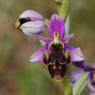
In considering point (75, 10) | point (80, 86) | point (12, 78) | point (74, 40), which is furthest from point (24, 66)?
point (80, 86)

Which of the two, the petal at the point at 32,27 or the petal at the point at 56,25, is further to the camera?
the petal at the point at 32,27

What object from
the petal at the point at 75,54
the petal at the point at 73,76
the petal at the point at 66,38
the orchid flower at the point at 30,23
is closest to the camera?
the petal at the point at 66,38

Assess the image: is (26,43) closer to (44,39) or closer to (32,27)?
(32,27)

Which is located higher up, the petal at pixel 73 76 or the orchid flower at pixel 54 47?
the orchid flower at pixel 54 47

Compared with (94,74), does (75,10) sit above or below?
below

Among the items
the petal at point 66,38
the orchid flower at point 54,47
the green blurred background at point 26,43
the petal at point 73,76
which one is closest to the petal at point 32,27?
the orchid flower at point 54,47

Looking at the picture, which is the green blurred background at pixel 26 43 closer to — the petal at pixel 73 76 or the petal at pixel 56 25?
the petal at pixel 73 76

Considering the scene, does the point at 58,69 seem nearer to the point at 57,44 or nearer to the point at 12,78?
the point at 57,44
